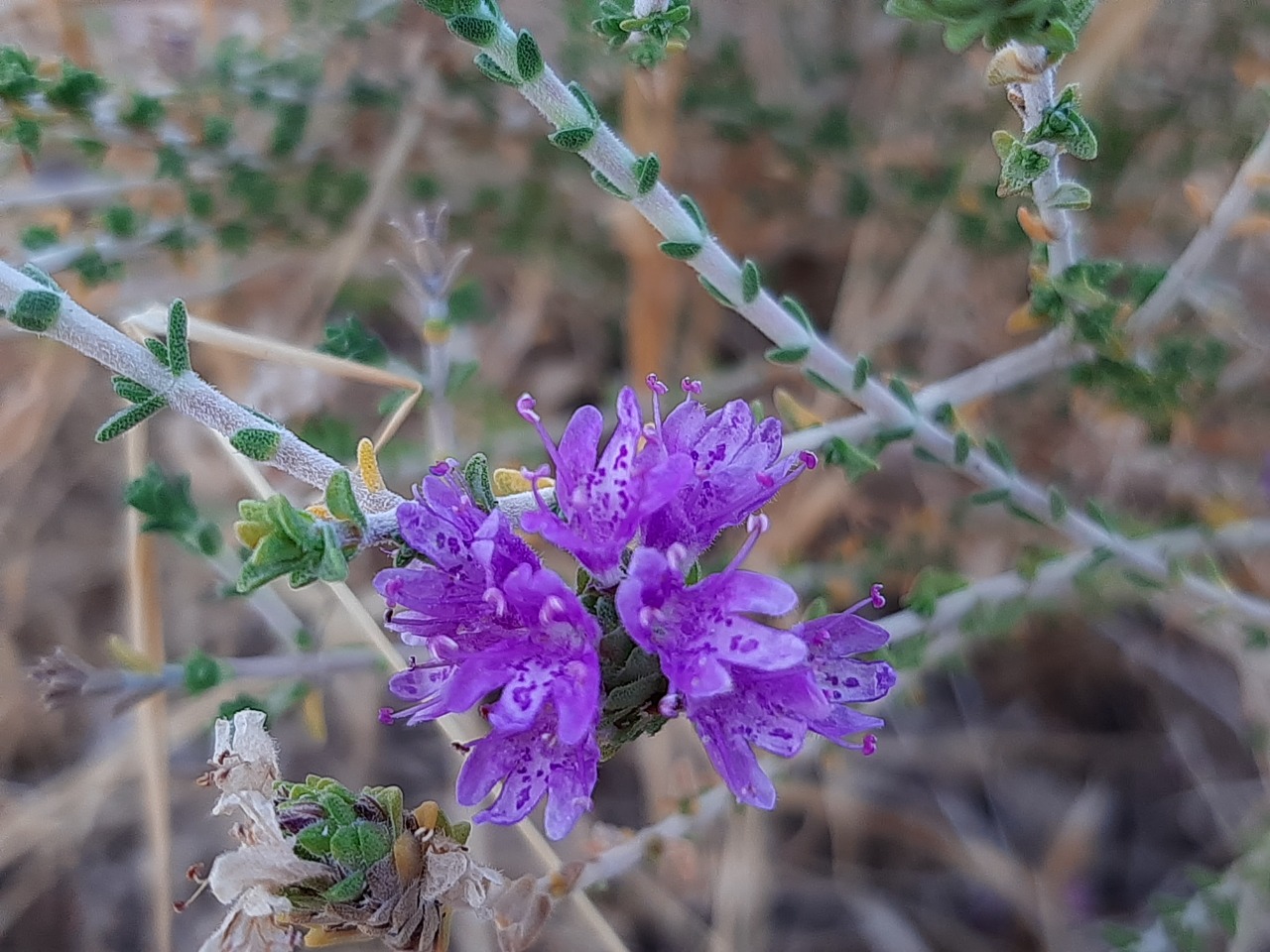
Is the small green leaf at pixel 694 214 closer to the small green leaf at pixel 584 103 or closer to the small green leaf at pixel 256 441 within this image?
the small green leaf at pixel 584 103

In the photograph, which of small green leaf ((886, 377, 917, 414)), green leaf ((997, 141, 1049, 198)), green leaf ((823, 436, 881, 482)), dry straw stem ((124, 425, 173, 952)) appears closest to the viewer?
green leaf ((997, 141, 1049, 198))

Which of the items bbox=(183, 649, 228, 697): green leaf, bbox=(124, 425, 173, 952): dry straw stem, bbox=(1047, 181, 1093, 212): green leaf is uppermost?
bbox=(1047, 181, 1093, 212): green leaf

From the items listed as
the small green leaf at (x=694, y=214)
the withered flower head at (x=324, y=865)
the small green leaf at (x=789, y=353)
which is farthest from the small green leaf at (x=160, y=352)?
the small green leaf at (x=789, y=353)

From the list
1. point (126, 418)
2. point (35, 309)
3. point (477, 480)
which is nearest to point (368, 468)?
point (477, 480)

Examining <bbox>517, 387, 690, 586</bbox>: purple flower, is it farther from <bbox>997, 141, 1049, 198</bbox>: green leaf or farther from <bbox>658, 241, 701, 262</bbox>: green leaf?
<bbox>997, 141, 1049, 198</bbox>: green leaf

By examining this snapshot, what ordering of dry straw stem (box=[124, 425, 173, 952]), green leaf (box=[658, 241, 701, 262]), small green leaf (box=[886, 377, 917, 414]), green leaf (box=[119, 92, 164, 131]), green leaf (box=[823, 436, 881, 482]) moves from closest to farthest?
green leaf (box=[658, 241, 701, 262]) → green leaf (box=[823, 436, 881, 482]) → small green leaf (box=[886, 377, 917, 414]) → dry straw stem (box=[124, 425, 173, 952]) → green leaf (box=[119, 92, 164, 131])

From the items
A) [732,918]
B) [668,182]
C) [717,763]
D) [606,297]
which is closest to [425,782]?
[732,918]

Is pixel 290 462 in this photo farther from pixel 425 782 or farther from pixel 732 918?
pixel 425 782

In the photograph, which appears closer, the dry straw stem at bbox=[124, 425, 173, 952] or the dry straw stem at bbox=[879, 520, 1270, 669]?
the dry straw stem at bbox=[879, 520, 1270, 669]

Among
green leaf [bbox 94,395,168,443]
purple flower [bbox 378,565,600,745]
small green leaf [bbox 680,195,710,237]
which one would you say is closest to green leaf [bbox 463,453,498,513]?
purple flower [bbox 378,565,600,745]
